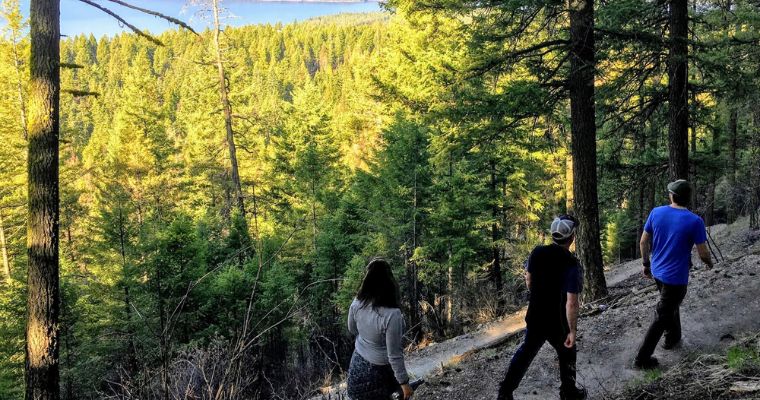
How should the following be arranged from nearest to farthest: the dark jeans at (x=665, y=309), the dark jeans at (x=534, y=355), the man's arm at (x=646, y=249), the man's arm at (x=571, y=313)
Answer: the man's arm at (x=571, y=313) < the dark jeans at (x=534, y=355) < the dark jeans at (x=665, y=309) < the man's arm at (x=646, y=249)

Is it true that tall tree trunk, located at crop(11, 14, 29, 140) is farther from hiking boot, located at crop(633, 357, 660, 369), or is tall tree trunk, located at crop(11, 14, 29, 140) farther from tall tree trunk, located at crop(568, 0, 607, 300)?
hiking boot, located at crop(633, 357, 660, 369)

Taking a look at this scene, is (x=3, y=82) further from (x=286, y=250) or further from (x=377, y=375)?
(x=377, y=375)

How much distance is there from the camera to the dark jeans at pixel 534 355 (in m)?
4.15

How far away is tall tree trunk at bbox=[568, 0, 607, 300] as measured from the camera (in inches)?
314

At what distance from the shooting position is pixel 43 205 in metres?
6.04

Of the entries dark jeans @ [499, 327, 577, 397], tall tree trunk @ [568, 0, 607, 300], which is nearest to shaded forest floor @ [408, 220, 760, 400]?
dark jeans @ [499, 327, 577, 397]

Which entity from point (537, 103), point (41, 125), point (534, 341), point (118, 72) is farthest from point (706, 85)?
point (118, 72)

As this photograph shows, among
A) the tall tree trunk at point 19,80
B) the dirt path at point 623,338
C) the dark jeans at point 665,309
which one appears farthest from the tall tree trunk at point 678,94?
the tall tree trunk at point 19,80

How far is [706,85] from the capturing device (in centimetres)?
851

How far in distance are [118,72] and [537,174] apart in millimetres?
125903

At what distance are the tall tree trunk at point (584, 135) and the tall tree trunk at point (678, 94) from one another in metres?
1.49

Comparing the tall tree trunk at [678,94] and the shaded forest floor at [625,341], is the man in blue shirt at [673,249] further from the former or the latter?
the tall tree trunk at [678,94]

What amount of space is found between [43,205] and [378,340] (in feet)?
17.0

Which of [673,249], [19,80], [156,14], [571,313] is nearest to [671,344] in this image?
[673,249]
